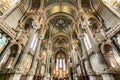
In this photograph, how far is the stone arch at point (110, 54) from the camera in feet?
33.4

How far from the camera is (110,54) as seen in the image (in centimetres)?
1098

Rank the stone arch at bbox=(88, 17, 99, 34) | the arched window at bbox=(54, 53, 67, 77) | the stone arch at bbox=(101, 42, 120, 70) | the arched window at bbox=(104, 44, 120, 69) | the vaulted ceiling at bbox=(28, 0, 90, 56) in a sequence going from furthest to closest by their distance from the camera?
the arched window at bbox=(54, 53, 67, 77), the vaulted ceiling at bbox=(28, 0, 90, 56), the stone arch at bbox=(88, 17, 99, 34), the stone arch at bbox=(101, 42, 120, 70), the arched window at bbox=(104, 44, 120, 69)

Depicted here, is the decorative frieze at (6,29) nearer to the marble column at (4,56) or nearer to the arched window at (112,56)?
the marble column at (4,56)

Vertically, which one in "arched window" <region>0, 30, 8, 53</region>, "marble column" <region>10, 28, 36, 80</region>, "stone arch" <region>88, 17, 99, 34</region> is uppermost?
"stone arch" <region>88, 17, 99, 34</region>

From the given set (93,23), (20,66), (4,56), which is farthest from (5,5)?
(93,23)

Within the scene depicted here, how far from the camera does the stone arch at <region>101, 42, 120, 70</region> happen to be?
10.2 meters

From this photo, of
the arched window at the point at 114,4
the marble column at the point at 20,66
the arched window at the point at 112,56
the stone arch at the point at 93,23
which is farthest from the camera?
the stone arch at the point at 93,23

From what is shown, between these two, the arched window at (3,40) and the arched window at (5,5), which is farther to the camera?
the arched window at (5,5)

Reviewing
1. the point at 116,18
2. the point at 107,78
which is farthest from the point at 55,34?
the point at 107,78

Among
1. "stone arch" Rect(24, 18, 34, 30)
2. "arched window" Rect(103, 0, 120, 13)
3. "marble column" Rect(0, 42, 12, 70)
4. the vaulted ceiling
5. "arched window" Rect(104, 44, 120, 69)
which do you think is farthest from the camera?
the vaulted ceiling

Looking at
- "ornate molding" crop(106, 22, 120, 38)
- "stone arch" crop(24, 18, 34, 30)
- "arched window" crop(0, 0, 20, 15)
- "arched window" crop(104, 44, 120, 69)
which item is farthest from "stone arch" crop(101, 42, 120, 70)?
"arched window" crop(0, 0, 20, 15)

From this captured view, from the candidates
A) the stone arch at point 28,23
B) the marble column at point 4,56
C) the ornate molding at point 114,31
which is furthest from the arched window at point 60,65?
the ornate molding at point 114,31

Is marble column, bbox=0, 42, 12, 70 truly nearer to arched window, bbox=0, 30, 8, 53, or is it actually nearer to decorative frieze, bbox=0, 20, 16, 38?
arched window, bbox=0, 30, 8, 53

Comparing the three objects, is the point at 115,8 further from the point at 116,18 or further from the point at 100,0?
the point at 100,0
